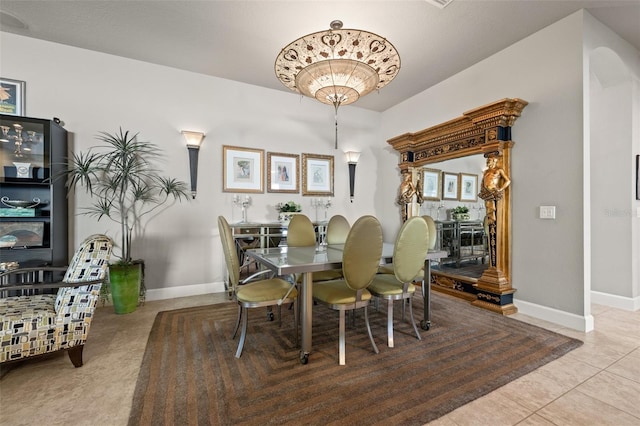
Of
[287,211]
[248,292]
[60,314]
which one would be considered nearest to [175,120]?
[287,211]

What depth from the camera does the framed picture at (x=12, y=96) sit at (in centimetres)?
286

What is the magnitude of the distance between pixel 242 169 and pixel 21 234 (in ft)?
7.90

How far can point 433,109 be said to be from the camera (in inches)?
163

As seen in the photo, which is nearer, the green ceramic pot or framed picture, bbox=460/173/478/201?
the green ceramic pot

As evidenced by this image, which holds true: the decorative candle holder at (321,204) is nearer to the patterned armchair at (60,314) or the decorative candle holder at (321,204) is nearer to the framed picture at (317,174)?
the framed picture at (317,174)

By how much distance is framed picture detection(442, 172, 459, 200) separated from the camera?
12.8 ft

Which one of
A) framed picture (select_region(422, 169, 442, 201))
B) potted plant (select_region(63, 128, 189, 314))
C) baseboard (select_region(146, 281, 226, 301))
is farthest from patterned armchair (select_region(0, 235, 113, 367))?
framed picture (select_region(422, 169, 442, 201))

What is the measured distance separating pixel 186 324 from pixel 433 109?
14.4 ft

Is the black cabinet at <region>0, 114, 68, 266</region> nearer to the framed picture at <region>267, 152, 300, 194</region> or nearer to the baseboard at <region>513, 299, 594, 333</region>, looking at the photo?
the framed picture at <region>267, 152, 300, 194</region>

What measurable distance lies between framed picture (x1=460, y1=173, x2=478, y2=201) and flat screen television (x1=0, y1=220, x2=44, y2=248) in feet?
16.3

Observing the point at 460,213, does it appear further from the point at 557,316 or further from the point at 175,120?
the point at 175,120

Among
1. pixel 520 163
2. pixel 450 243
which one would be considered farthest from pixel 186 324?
pixel 520 163

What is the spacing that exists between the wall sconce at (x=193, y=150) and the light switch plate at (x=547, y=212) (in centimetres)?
415

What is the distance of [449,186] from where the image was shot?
3.99 metres
